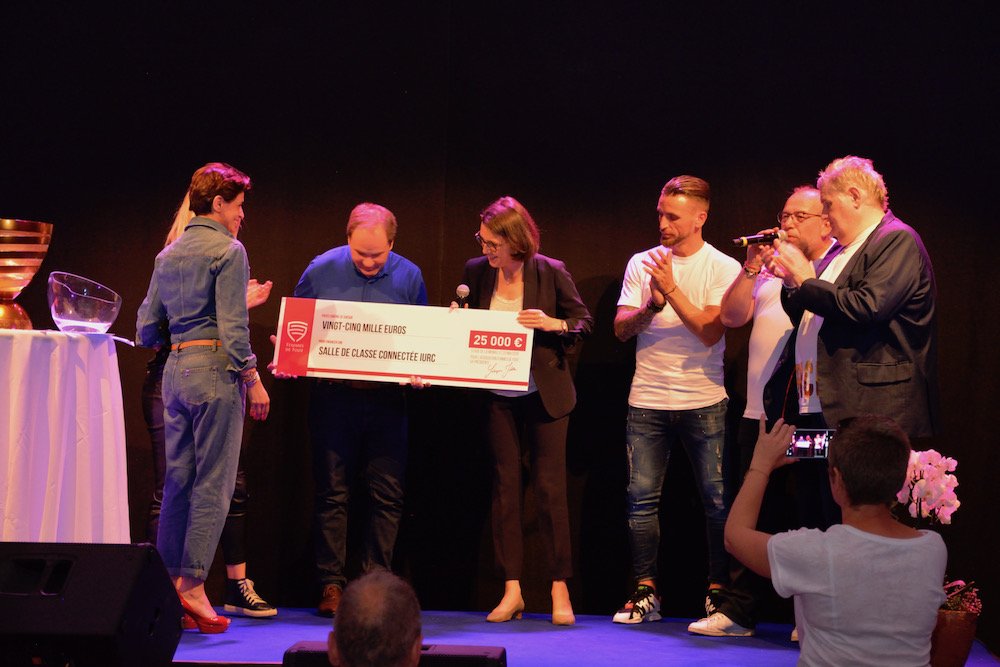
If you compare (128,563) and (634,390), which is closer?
(128,563)

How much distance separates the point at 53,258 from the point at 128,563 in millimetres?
3170

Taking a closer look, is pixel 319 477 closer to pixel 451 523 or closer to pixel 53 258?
pixel 451 523

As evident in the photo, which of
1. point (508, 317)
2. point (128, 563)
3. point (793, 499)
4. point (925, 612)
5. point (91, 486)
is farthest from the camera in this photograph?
point (793, 499)

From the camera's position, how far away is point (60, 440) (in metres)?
3.61

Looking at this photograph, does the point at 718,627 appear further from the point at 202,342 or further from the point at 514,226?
the point at 202,342

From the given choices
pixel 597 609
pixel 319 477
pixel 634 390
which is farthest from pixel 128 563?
pixel 597 609

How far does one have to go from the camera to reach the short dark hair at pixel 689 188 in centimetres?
457

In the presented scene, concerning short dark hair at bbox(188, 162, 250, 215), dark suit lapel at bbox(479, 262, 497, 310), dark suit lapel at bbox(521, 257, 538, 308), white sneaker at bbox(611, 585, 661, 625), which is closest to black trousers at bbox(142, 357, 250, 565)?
short dark hair at bbox(188, 162, 250, 215)

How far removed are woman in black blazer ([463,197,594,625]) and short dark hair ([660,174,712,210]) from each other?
612 millimetres

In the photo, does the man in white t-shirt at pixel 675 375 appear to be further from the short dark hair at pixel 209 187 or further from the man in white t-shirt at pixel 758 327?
the short dark hair at pixel 209 187

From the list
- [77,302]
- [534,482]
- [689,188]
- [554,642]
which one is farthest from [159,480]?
[689,188]

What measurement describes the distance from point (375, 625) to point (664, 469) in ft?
9.48

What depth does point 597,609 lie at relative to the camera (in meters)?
5.02

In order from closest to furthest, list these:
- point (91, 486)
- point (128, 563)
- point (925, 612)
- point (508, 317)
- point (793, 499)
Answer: point (925, 612), point (128, 563), point (91, 486), point (508, 317), point (793, 499)
